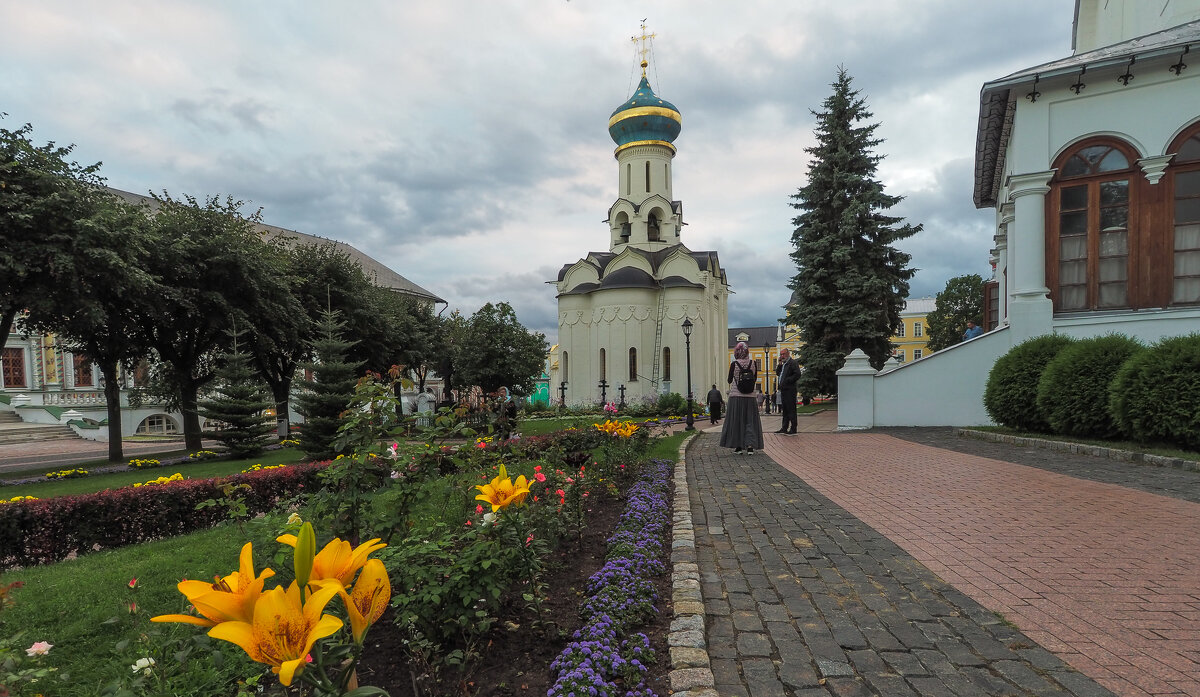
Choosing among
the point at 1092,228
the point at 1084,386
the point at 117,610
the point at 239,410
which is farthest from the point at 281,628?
the point at 239,410

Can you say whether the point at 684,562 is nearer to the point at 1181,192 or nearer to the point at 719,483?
the point at 719,483

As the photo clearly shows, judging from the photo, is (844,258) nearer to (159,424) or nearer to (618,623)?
(618,623)

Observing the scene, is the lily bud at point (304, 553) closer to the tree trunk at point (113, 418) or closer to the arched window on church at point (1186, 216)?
the arched window on church at point (1186, 216)

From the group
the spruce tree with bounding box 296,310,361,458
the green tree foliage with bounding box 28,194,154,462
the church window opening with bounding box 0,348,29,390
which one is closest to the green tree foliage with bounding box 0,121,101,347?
the green tree foliage with bounding box 28,194,154,462

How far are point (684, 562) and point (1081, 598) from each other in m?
2.41

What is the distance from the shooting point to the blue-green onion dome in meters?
37.8

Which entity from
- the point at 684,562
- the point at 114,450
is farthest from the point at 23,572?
the point at 114,450

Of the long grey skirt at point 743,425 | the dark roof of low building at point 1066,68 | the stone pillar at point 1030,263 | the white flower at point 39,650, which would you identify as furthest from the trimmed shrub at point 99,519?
the dark roof of low building at point 1066,68

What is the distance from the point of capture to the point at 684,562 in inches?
172

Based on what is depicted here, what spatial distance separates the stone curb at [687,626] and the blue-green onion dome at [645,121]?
3630cm

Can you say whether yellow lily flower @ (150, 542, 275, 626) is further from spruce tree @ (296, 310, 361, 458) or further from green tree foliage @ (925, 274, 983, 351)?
green tree foliage @ (925, 274, 983, 351)

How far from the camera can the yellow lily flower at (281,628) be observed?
3.84ft

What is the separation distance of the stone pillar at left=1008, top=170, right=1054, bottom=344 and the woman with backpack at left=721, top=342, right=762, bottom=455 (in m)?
7.06

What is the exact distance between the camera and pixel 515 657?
3.02m
